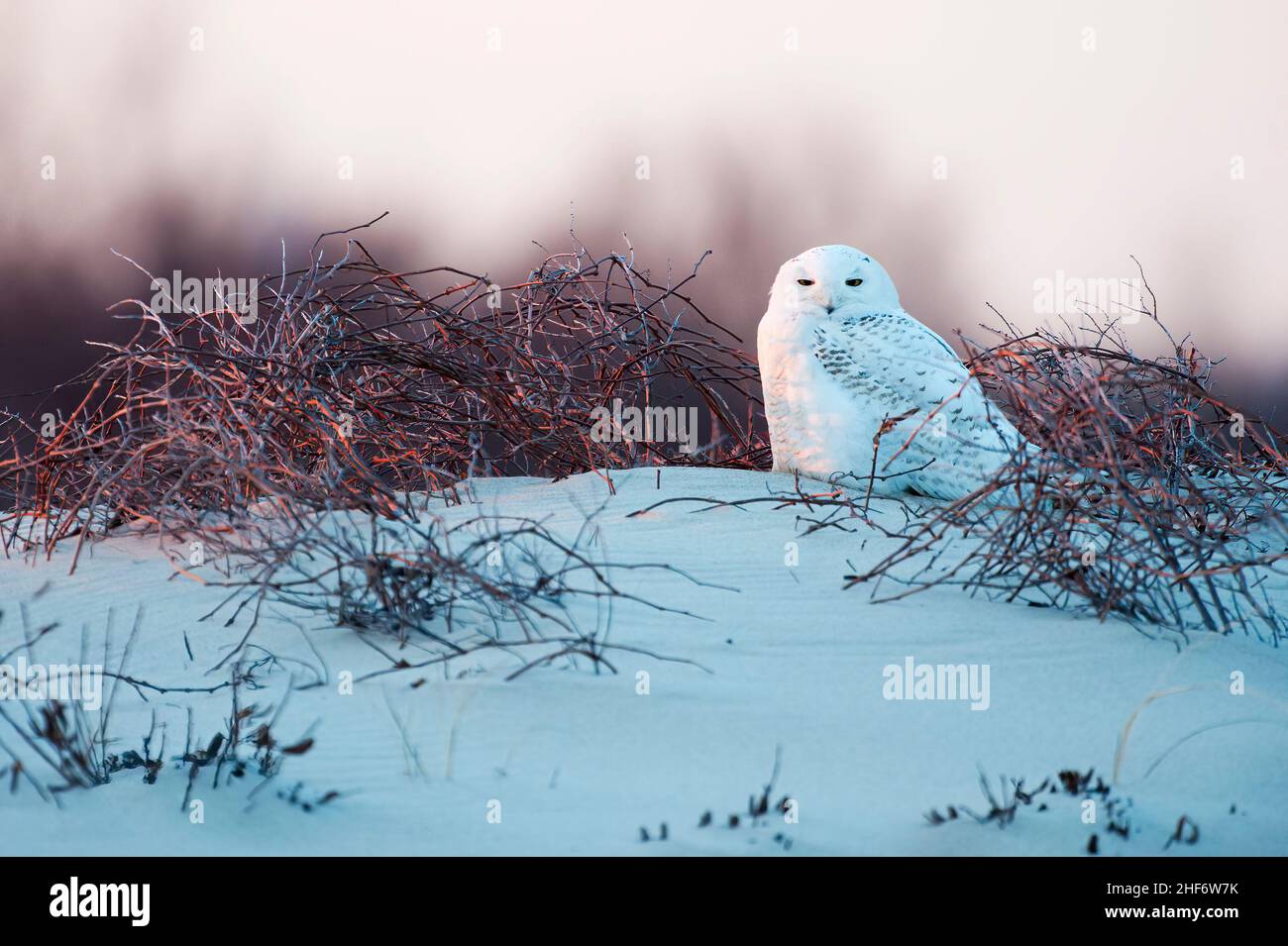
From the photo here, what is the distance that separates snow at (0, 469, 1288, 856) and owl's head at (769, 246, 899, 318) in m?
1.10

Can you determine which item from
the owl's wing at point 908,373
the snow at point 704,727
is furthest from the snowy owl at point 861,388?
the snow at point 704,727

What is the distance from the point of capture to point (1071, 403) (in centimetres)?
326

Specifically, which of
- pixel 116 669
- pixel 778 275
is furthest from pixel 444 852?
pixel 778 275

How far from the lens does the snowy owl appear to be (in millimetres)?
4117

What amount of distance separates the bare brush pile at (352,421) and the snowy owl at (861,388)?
39cm

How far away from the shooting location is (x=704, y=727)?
8.36ft

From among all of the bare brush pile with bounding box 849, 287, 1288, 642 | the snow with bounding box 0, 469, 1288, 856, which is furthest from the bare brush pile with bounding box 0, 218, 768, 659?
the bare brush pile with bounding box 849, 287, 1288, 642

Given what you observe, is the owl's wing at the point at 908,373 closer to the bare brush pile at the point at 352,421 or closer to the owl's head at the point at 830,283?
the owl's head at the point at 830,283

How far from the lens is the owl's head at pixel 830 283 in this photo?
14.4 feet

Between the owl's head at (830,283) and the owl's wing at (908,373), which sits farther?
the owl's head at (830,283)

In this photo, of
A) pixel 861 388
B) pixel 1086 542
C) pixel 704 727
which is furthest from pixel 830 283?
pixel 704 727

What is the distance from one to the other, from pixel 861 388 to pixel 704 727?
196cm

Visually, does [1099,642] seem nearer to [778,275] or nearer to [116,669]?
[778,275]

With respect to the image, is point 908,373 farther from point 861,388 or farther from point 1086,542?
point 1086,542
